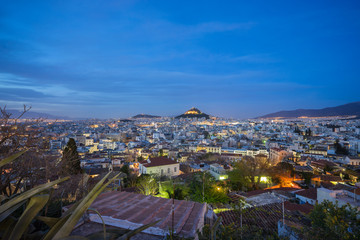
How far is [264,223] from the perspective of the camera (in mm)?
5926

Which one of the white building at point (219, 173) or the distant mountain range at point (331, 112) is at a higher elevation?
the distant mountain range at point (331, 112)

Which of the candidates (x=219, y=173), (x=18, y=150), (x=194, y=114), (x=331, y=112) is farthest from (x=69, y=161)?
(x=331, y=112)

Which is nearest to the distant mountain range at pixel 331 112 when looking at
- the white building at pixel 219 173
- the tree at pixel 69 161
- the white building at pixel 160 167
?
the white building at pixel 219 173

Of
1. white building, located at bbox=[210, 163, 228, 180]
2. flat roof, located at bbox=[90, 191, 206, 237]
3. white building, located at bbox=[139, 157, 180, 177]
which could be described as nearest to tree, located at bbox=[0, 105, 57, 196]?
flat roof, located at bbox=[90, 191, 206, 237]

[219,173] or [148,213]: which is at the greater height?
[148,213]

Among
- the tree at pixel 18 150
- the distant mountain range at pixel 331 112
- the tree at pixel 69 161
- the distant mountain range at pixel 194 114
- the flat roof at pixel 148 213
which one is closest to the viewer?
the flat roof at pixel 148 213

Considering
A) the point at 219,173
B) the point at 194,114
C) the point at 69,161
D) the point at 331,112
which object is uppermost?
the point at 331,112

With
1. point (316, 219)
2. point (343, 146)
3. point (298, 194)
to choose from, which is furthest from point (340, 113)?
point (316, 219)

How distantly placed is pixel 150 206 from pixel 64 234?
1.55 meters

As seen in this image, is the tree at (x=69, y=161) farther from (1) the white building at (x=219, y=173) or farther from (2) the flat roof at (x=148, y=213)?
(1) the white building at (x=219, y=173)

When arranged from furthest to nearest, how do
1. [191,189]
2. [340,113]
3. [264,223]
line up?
[340,113] < [191,189] < [264,223]

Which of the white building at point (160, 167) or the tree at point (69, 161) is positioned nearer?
the tree at point (69, 161)

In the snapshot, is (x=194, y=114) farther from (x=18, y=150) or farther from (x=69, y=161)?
(x=18, y=150)

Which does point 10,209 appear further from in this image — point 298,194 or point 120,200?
point 298,194
